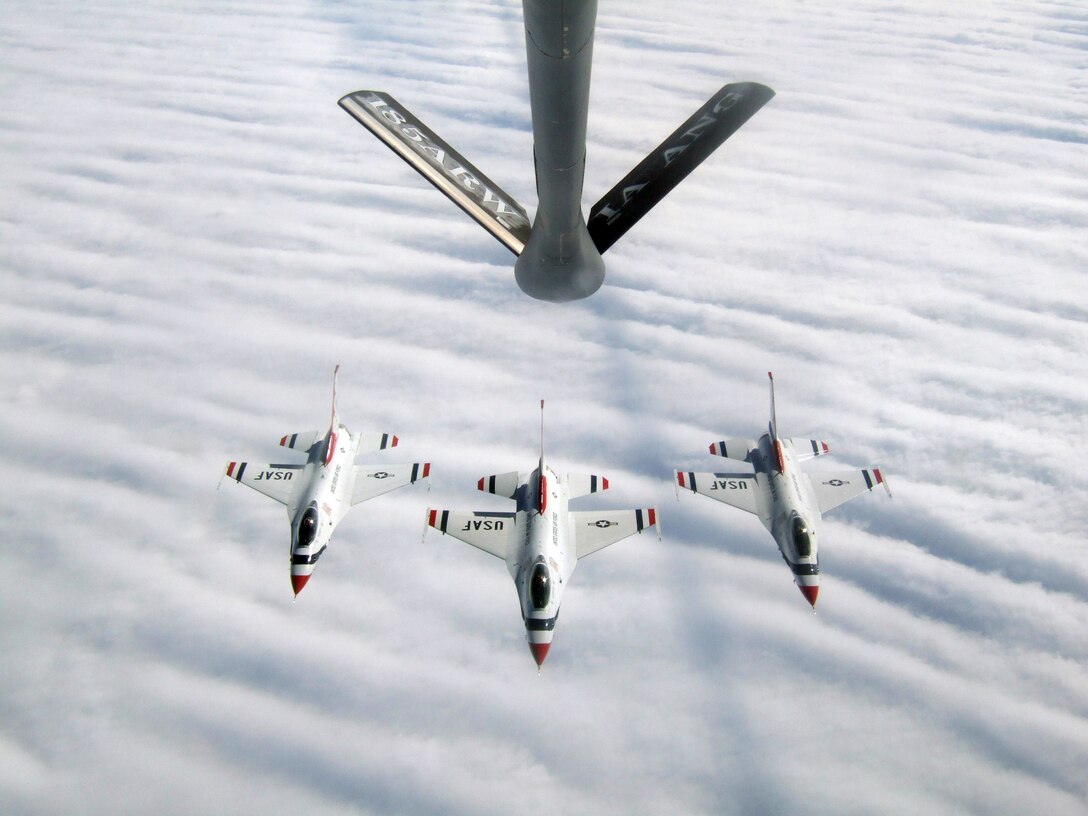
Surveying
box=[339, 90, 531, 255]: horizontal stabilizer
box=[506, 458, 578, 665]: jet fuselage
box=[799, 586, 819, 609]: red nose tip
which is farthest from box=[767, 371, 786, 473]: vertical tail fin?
box=[339, 90, 531, 255]: horizontal stabilizer

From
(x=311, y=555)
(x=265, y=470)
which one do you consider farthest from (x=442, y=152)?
(x=311, y=555)

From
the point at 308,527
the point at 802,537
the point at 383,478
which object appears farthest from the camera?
the point at 383,478

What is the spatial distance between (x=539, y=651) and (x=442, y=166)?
10347 mm

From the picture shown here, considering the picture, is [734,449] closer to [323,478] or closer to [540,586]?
[540,586]

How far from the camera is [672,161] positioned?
14281 millimetres

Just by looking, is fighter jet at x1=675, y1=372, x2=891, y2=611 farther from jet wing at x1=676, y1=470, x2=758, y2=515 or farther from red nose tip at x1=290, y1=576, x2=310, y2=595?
red nose tip at x1=290, y1=576, x2=310, y2=595

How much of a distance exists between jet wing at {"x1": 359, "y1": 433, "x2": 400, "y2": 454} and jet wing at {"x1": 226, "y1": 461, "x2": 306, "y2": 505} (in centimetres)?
137

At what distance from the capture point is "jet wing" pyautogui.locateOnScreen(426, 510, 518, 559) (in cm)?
1283

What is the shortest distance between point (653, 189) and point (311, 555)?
34.0 feet

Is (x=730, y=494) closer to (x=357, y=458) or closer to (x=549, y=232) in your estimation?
(x=549, y=232)

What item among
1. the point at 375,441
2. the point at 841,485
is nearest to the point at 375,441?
the point at 375,441

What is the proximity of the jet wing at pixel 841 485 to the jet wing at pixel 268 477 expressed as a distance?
11225 millimetres

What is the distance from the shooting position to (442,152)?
48.3ft

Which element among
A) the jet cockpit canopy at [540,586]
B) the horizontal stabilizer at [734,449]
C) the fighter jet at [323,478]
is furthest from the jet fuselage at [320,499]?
the horizontal stabilizer at [734,449]
